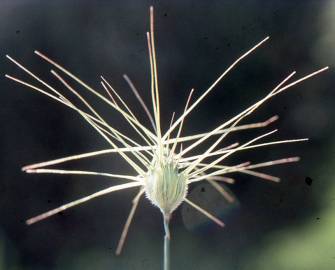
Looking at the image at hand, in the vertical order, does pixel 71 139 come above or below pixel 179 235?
above

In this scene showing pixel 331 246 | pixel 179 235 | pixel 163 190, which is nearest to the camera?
pixel 163 190

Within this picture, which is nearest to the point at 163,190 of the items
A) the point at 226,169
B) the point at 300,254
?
the point at 226,169

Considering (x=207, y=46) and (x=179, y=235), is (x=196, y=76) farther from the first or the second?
(x=179, y=235)

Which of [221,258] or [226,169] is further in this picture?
[221,258]

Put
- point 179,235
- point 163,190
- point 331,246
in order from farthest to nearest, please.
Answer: point 179,235
point 331,246
point 163,190

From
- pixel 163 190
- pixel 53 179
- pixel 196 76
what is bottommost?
pixel 163 190

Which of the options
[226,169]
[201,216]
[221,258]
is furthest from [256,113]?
[226,169]

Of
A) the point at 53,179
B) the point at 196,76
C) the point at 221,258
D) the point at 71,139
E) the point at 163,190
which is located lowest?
the point at 221,258

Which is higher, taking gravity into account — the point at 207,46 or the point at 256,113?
the point at 207,46

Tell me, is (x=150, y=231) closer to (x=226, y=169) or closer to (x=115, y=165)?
(x=115, y=165)
